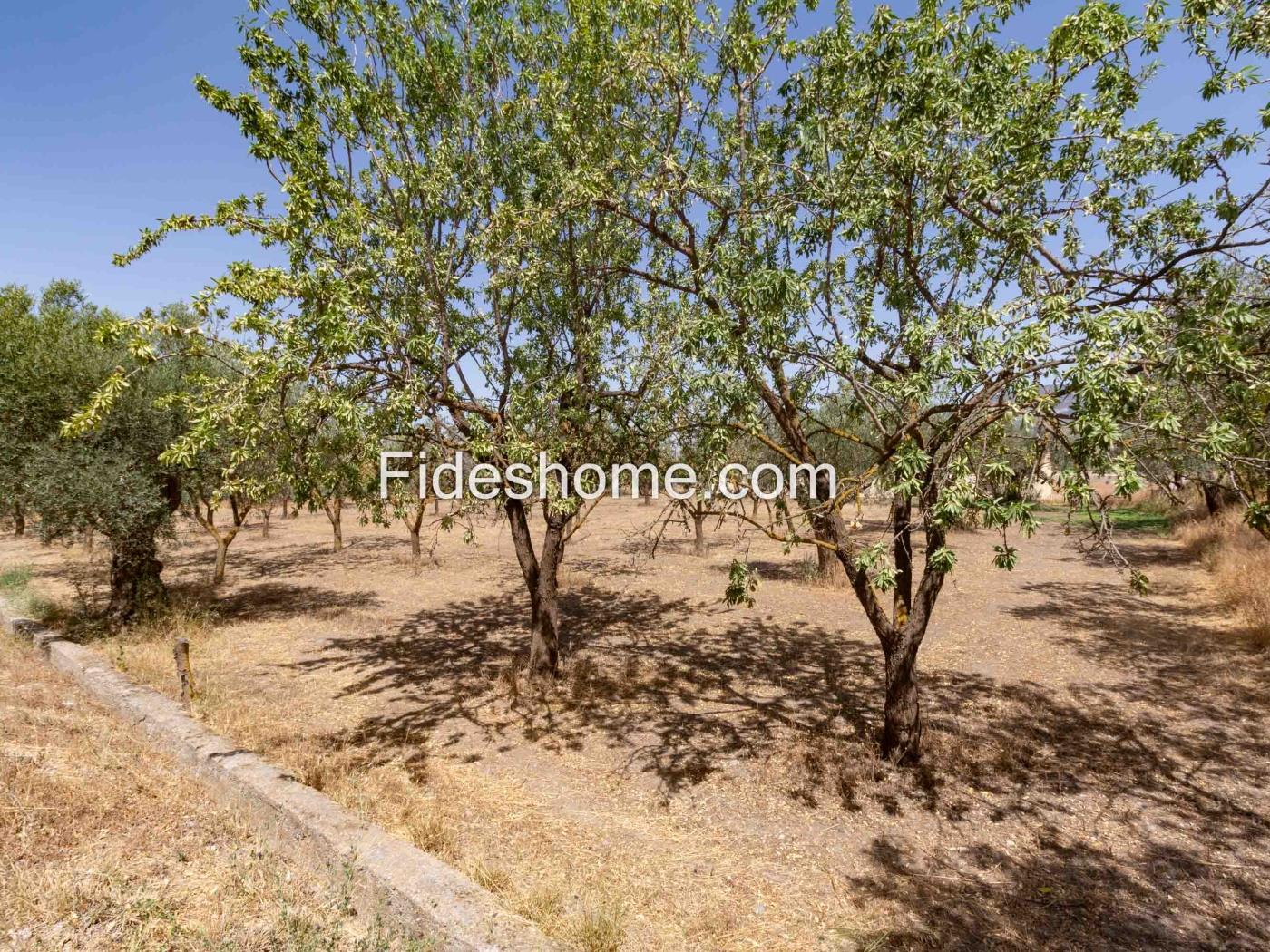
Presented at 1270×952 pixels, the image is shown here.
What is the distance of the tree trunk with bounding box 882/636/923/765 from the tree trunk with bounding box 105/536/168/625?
14.1 meters

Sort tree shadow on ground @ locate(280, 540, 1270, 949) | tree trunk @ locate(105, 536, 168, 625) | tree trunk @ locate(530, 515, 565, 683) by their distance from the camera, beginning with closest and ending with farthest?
1. tree shadow on ground @ locate(280, 540, 1270, 949)
2. tree trunk @ locate(530, 515, 565, 683)
3. tree trunk @ locate(105, 536, 168, 625)

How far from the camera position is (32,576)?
58.1ft

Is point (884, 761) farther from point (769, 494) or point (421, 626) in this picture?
point (421, 626)

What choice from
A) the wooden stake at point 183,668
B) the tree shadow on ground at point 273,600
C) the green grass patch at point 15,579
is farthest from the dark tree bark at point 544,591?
the green grass patch at point 15,579

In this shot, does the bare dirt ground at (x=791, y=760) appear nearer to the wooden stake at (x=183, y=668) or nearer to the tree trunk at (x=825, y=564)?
the wooden stake at (x=183, y=668)

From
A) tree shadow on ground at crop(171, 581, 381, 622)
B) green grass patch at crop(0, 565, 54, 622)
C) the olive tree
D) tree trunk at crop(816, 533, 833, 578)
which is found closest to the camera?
the olive tree

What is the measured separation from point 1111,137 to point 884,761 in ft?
22.9

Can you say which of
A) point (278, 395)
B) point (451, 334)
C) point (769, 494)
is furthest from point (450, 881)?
point (451, 334)

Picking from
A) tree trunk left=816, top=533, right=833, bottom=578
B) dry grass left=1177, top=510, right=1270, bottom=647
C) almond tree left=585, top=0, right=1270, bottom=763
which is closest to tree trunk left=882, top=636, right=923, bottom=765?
almond tree left=585, top=0, right=1270, bottom=763

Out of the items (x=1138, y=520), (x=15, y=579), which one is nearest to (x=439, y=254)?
(x=15, y=579)

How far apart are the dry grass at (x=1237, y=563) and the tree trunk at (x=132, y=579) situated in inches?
855

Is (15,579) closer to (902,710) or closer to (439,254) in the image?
(439,254)

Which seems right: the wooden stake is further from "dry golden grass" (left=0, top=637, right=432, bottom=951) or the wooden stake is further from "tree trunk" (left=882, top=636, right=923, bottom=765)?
"tree trunk" (left=882, top=636, right=923, bottom=765)

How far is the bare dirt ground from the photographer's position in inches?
189
